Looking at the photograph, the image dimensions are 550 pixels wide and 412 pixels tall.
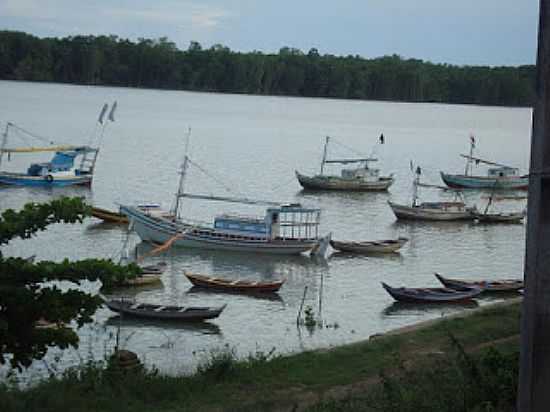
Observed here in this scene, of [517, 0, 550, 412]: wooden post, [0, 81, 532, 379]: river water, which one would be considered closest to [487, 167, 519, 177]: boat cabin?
[0, 81, 532, 379]: river water

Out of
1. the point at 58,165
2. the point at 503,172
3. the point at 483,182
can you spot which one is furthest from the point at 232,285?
the point at 503,172

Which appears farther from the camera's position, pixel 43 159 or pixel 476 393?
pixel 43 159

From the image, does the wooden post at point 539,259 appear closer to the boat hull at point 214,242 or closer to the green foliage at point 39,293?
the green foliage at point 39,293

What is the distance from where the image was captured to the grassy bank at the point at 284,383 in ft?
29.5

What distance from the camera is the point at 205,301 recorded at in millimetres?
24969

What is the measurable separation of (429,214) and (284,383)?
32.5m

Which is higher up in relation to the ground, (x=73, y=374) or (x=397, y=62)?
(x=397, y=62)

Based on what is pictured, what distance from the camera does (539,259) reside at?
577 cm

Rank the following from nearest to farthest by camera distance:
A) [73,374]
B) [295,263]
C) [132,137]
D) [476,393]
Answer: [476,393], [73,374], [295,263], [132,137]

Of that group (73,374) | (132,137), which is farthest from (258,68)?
(73,374)

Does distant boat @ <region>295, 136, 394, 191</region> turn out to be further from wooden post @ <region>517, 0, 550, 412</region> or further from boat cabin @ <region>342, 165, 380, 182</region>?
wooden post @ <region>517, 0, 550, 412</region>

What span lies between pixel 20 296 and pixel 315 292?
58.7 feet

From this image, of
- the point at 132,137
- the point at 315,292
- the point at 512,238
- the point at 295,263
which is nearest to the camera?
the point at 315,292

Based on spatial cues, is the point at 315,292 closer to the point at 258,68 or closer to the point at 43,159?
the point at 43,159
